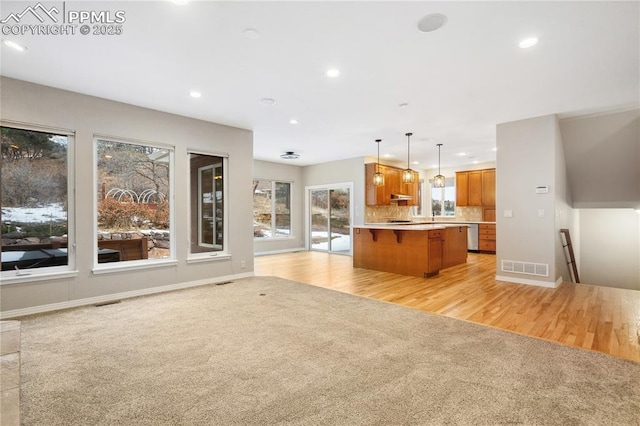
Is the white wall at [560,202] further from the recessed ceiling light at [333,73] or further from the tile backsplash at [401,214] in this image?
the tile backsplash at [401,214]

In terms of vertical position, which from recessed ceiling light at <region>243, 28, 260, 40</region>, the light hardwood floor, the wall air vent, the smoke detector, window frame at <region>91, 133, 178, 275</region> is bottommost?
the light hardwood floor

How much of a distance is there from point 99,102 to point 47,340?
3061 millimetres

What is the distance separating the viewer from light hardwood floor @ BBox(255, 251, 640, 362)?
9.93ft

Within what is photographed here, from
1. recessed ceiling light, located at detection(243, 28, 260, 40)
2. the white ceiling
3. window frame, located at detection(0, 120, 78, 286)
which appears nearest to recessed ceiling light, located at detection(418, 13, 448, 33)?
the white ceiling

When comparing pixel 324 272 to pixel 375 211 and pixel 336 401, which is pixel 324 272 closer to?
pixel 375 211

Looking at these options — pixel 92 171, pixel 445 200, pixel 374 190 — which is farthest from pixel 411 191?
pixel 92 171

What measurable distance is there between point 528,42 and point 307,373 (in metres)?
3.46

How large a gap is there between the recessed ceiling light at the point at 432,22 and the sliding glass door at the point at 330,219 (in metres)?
6.25

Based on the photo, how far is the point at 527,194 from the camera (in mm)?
5066

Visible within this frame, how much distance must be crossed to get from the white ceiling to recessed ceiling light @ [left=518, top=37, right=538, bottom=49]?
0.18 ft

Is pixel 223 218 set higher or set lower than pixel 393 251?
higher

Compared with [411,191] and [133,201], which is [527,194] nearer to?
[411,191]

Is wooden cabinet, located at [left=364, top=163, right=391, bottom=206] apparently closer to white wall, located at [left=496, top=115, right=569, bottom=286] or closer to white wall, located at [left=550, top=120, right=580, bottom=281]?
white wall, located at [left=496, top=115, right=569, bottom=286]

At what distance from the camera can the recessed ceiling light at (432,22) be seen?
8.05 ft
